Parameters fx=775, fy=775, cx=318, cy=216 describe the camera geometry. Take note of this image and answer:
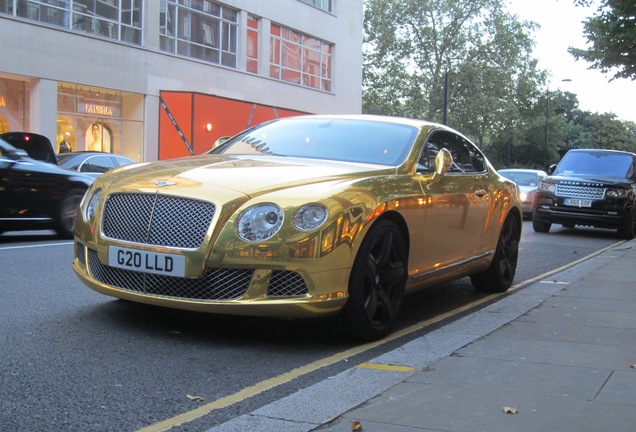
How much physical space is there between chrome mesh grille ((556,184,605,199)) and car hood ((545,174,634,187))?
0.36 ft

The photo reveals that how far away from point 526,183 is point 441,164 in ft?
58.9

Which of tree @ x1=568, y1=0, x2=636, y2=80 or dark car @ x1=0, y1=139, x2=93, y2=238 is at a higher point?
tree @ x1=568, y1=0, x2=636, y2=80

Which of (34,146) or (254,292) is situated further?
(34,146)

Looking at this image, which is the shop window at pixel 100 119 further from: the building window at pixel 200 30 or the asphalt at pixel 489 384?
the asphalt at pixel 489 384

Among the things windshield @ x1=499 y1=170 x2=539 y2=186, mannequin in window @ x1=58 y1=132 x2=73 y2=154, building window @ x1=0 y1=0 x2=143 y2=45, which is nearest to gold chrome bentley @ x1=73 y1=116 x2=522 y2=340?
windshield @ x1=499 y1=170 x2=539 y2=186

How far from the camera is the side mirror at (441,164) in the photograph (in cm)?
602

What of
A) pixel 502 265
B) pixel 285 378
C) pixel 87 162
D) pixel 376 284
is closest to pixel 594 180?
pixel 502 265

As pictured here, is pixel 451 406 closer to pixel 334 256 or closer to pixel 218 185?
pixel 334 256

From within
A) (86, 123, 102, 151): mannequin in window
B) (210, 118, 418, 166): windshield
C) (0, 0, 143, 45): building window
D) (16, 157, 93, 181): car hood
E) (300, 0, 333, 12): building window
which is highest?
(300, 0, 333, 12): building window

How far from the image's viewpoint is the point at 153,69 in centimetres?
2786

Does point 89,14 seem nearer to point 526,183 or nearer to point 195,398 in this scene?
point 526,183

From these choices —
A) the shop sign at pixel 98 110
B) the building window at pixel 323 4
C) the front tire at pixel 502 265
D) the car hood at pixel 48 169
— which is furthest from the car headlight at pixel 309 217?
the building window at pixel 323 4

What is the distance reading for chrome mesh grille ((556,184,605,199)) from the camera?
15551mm

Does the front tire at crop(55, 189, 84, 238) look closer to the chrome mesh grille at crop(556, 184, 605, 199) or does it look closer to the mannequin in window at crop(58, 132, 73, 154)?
the chrome mesh grille at crop(556, 184, 605, 199)
